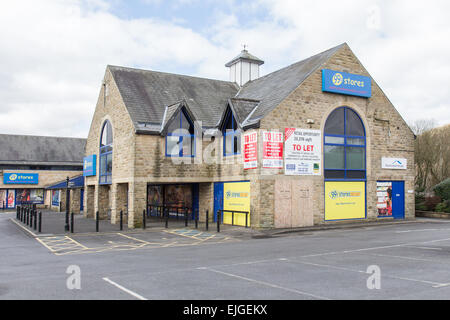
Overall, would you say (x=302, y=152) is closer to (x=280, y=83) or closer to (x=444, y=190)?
(x=280, y=83)

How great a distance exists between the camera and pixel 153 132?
21.9m

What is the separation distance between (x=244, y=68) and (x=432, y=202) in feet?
51.4

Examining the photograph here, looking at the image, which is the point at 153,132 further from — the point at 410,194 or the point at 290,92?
the point at 410,194

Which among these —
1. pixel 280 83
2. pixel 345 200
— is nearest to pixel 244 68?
pixel 280 83

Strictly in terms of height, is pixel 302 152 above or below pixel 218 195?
above

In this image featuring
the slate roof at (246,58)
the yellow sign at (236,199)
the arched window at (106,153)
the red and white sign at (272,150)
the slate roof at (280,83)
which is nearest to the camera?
the red and white sign at (272,150)

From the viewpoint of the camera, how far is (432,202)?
26812 mm

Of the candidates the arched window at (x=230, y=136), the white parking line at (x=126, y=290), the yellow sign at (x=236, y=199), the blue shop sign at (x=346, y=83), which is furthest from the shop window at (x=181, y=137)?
the white parking line at (x=126, y=290)

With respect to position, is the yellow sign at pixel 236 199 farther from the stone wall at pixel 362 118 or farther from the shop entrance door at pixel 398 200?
the shop entrance door at pixel 398 200

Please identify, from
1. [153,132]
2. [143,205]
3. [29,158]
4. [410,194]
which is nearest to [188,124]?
[153,132]

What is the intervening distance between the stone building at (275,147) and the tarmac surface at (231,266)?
3281 mm

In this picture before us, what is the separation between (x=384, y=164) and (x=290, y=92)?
7.33 meters

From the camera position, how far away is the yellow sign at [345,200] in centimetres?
2159
